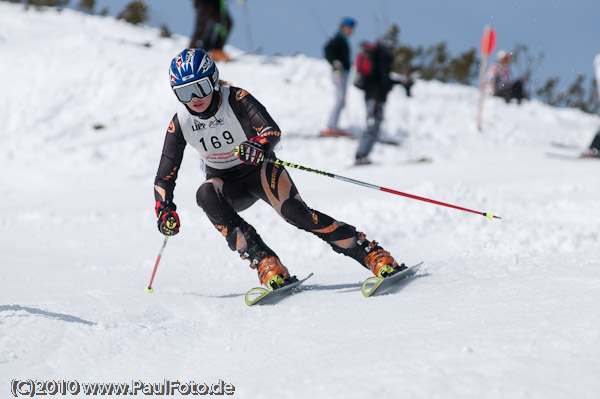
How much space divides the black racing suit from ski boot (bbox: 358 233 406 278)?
0.12 feet

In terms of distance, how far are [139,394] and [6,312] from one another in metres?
1.35

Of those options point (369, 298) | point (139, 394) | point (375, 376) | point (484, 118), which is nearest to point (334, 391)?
point (375, 376)

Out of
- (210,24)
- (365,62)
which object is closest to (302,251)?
→ (365,62)

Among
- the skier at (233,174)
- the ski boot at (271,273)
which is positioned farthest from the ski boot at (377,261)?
the ski boot at (271,273)

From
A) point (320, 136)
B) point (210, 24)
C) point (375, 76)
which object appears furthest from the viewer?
point (210, 24)

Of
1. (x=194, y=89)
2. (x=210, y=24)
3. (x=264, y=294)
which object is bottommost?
(x=264, y=294)

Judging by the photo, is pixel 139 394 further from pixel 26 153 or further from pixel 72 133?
pixel 72 133

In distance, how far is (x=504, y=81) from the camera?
A: 16.3 metres

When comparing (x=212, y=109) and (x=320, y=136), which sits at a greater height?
(x=212, y=109)

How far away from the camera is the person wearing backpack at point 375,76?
9727 mm

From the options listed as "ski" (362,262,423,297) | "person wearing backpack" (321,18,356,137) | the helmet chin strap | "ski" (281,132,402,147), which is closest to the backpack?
"person wearing backpack" (321,18,356,137)

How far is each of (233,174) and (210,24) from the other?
40.4 feet

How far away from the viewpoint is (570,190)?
731 cm

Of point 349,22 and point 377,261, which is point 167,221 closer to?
point 377,261
